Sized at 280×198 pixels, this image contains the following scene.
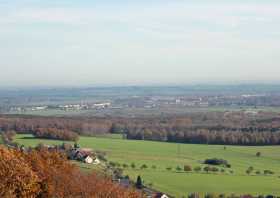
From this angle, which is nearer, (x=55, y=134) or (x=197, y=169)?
(x=197, y=169)

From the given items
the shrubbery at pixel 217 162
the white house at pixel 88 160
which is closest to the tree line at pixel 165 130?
the shrubbery at pixel 217 162

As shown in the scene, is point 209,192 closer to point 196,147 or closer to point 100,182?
point 100,182

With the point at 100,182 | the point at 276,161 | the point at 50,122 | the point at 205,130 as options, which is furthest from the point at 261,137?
the point at 100,182

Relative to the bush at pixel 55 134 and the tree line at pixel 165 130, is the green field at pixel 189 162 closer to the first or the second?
the bush at pixel 55 134

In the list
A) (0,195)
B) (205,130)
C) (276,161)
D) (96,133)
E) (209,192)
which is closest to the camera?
(0,195)

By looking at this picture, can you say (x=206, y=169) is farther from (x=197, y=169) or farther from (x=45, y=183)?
(x=45, y=183)

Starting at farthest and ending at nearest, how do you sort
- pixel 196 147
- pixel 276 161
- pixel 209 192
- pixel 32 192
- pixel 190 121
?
pixel 190 121 → pixel 196 147 → pixel 276 161 → pixel 209 192 → pixel 32 192

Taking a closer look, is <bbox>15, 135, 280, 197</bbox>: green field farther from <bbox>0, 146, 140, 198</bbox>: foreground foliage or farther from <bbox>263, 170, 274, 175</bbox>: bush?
<bbox>0, 146, 140, 198</bbox>: foreground foliage

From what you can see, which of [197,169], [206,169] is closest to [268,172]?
[206,169]
